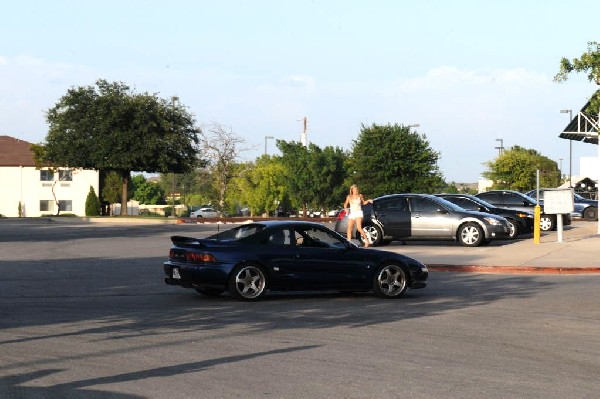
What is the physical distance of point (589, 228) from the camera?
42156 millimetres

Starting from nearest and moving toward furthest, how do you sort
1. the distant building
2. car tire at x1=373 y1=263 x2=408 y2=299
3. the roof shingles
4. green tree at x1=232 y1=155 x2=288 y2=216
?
1. car tire at x1=373 y1=263 x2=408 y2=299
2. green tree at x1=232 y1=155 x2=288 y2=216
3. the distant building
4. the roof shingles

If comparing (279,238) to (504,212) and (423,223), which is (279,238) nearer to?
(423,223)

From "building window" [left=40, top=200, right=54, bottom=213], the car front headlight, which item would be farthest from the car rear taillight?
"building window" [left=40, top=200, right=54, bottom=213]

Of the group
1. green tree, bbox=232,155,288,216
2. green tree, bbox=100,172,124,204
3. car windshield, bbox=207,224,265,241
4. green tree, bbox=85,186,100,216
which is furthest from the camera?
green tree, bbox=232,155,288,216

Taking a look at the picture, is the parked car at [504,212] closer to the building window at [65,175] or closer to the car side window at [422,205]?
the car side window at [422,205]

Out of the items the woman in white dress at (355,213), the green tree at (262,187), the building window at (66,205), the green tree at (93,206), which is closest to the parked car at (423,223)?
the woman in white dress at (355,213)

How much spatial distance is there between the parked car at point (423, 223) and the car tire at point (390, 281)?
42.0 feet

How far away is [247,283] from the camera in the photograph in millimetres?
16641

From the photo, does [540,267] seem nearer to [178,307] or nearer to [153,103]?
[178,307]

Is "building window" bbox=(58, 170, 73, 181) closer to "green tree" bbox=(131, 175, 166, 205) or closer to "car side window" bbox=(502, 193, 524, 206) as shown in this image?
"car side window" bbox=(502, 193, 524, 206)

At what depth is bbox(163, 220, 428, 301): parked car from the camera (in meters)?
16.5

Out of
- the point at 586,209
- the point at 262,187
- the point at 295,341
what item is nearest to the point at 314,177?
the point at 262,187

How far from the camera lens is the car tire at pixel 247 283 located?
16500 mm

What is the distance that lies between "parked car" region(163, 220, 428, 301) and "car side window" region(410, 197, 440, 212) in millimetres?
13010
